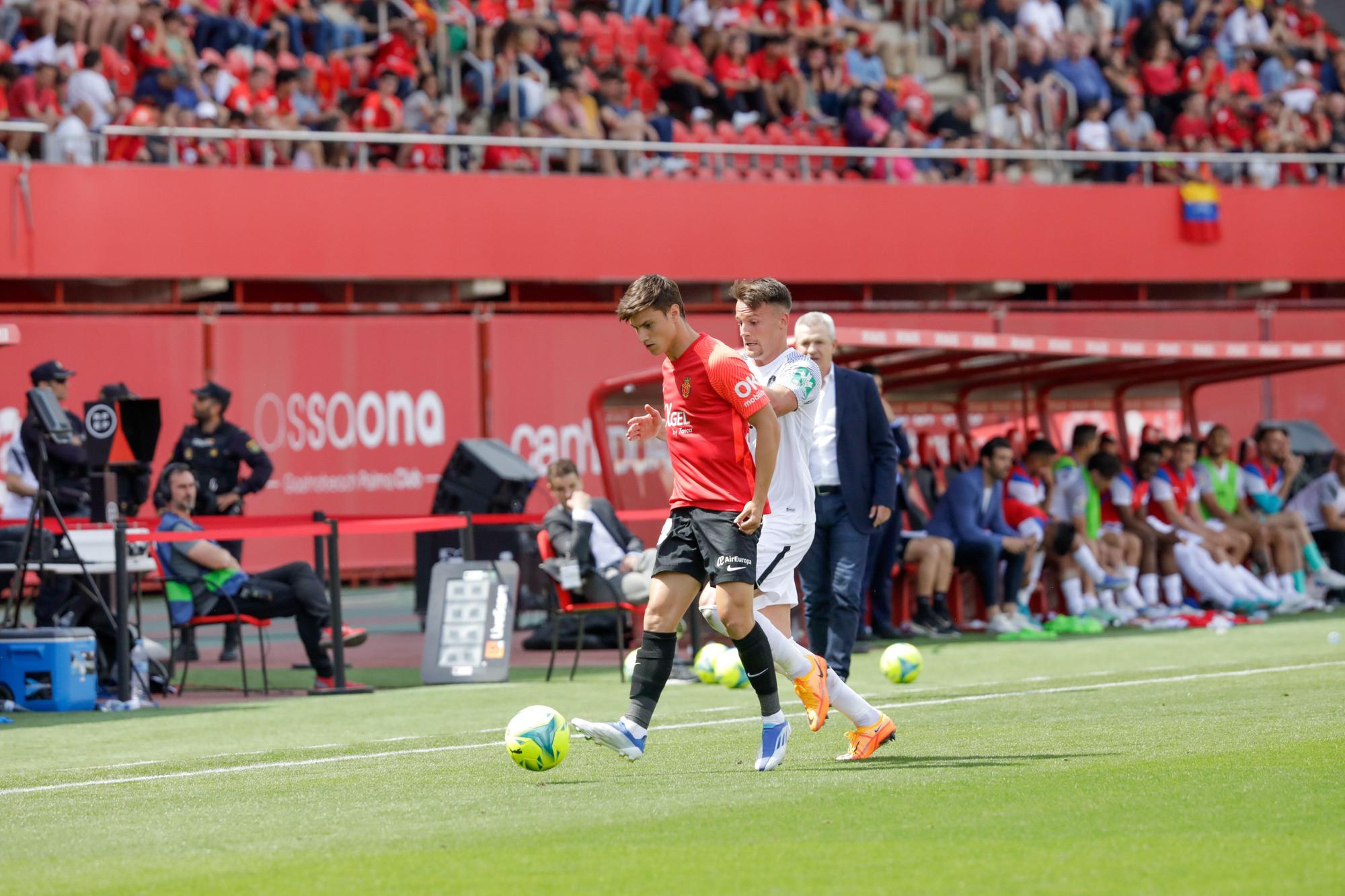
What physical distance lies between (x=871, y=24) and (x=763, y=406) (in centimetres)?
2176

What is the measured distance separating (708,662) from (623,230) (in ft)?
40.9

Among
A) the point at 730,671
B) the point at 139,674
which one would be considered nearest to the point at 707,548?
the point at 730,671

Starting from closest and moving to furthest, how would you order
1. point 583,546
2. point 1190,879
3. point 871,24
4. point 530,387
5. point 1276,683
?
point 1190,879 → point 1276,683 → point 583,546 → point 530,387 → point 871,24

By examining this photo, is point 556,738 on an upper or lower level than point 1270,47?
lower

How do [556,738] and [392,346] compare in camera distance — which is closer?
[556,738]

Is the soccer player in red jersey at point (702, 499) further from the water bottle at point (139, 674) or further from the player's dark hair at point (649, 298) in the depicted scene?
the water bottle at point (139, 674)

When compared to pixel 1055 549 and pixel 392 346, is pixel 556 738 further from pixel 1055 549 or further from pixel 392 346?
pixel 392 346

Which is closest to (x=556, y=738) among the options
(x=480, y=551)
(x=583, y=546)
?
(x=583, y=546)

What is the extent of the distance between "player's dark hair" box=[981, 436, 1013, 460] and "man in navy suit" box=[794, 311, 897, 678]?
574cm

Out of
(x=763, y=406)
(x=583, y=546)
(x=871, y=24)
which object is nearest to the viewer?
(x=763, y=406)

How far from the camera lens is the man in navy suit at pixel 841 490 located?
9.99 meters

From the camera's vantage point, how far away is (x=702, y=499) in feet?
24.7

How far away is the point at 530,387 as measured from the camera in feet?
75.7

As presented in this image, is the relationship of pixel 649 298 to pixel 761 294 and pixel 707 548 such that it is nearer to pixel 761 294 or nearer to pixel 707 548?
pixel 761 294
